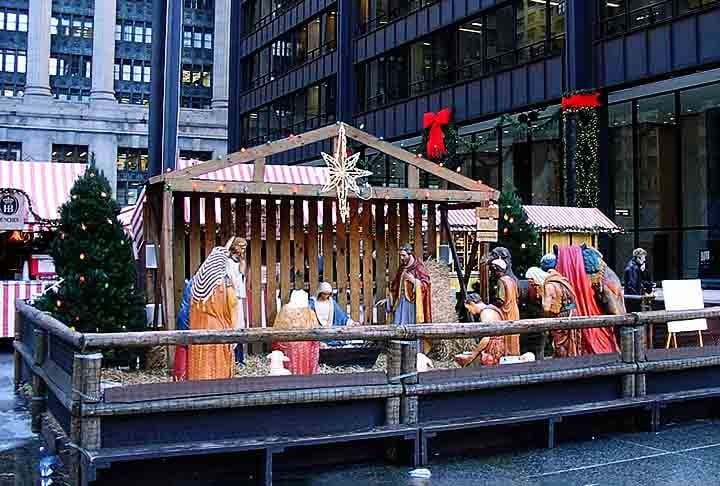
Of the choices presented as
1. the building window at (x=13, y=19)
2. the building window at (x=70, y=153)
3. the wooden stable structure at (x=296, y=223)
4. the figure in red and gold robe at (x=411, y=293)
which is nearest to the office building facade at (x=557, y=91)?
the wooden stable structure at (x=296, y=223)

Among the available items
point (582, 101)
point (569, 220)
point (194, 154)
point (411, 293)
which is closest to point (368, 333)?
point (411, 293)

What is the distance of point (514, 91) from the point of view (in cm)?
2841

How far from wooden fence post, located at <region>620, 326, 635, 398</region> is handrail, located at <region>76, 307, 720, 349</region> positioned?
4.5 inches

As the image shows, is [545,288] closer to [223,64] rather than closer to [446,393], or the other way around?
[446,393]

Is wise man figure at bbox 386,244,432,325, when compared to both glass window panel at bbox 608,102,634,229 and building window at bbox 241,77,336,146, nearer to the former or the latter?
glass window panel at bbox 608,102,634,229

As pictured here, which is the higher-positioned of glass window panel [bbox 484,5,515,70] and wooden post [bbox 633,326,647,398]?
glass window panel [bbox 484,5,515,70]

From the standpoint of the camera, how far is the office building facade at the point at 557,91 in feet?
77.5

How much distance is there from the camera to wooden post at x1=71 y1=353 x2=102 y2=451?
241 inches

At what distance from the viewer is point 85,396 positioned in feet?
20.1

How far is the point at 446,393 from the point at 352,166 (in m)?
5.00

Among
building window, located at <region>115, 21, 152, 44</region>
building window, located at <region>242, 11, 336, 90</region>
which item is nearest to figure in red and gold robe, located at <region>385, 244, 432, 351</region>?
building window, located at <region>242, 11, 336, 90</region>

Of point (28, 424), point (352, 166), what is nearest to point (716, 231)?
point (352, 166)

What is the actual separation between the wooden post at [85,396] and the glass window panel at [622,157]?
2222 centimetres

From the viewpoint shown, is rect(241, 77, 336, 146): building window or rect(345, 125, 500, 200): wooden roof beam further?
rect(241, 77, 336, 146): building window
